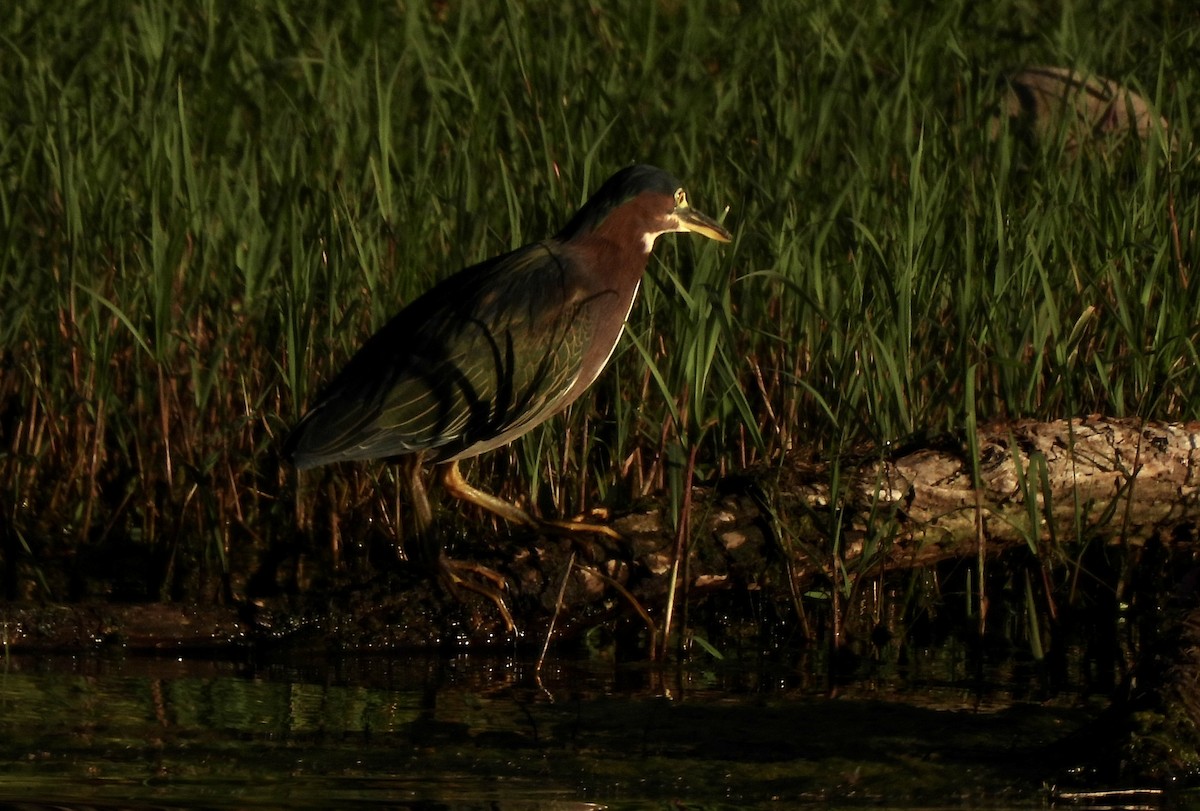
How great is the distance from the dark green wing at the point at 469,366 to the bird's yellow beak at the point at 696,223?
1.55 feet

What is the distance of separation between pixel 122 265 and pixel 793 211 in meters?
1.95

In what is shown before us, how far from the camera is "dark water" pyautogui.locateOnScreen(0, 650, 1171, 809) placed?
3.35 meters

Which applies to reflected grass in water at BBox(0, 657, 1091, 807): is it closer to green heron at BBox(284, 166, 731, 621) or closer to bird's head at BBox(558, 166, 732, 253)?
green heron at BBox(284, 166, 731, 621)

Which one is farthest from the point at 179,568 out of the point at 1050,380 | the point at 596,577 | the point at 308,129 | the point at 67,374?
the point at 1050,380

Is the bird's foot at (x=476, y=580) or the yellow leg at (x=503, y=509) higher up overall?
the yellow leg at (x=503, y=509)

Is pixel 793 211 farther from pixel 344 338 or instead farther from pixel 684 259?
pixel 344 338

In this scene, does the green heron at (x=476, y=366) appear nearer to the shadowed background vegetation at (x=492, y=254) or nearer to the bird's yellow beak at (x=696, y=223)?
the shadowed background vegetation at (x=492, y=254)

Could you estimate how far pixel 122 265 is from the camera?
533 cm

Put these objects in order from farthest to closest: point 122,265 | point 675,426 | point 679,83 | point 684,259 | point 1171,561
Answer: point 679,83
point 684,259
point 122,265
point 1171,561
point 675,426

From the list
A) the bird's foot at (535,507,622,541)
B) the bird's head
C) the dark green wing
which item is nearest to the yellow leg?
the bird's foot at (535,507,622,541)

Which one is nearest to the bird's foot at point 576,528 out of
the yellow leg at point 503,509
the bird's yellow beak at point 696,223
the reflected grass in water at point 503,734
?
the yellow leg at point 503,509

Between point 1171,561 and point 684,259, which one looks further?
point 684,259

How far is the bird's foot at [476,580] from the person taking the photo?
457 centimetres

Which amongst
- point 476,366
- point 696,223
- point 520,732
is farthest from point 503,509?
point 520,732
